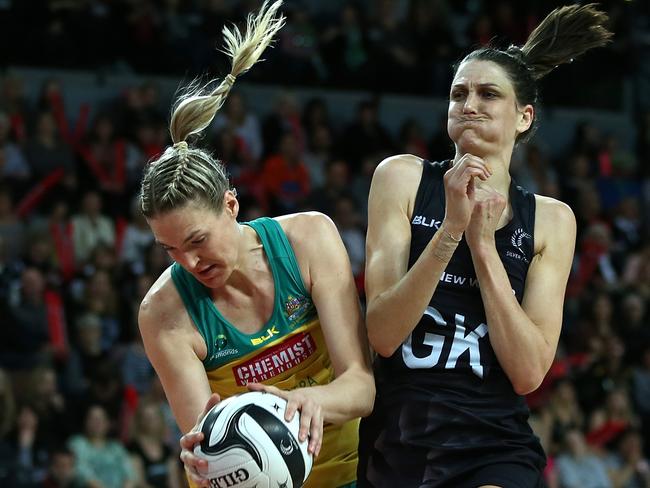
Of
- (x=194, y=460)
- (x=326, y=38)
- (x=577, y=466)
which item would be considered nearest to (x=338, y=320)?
(x=194, y=460)

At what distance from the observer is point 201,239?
12.0ft

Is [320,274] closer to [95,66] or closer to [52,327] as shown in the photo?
[52,327]

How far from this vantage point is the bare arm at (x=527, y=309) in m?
3.63

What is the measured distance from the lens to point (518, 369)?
12.1 feet

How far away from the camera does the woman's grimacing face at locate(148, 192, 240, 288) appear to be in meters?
3.60

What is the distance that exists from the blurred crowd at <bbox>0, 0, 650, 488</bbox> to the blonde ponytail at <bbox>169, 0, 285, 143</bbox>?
15.5 feet

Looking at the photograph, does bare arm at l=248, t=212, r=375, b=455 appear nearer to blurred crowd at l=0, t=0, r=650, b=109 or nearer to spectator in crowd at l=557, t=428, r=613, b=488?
spectator in crowd at l=557, t=428, r=613, b=488

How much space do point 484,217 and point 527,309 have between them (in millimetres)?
358

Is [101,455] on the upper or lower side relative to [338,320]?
lower

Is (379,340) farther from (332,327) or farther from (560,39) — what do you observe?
(560,39)

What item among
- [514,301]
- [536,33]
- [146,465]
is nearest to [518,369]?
[514,301]

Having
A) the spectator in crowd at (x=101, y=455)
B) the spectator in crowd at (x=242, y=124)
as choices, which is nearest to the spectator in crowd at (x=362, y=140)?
the spectator in crowd at (x=242, y=124)

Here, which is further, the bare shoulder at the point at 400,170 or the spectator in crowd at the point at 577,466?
the spectator in crowd at the point at 577,466

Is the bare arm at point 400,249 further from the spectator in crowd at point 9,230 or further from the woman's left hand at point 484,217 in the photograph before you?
the spectator in crowd at point 9,230
